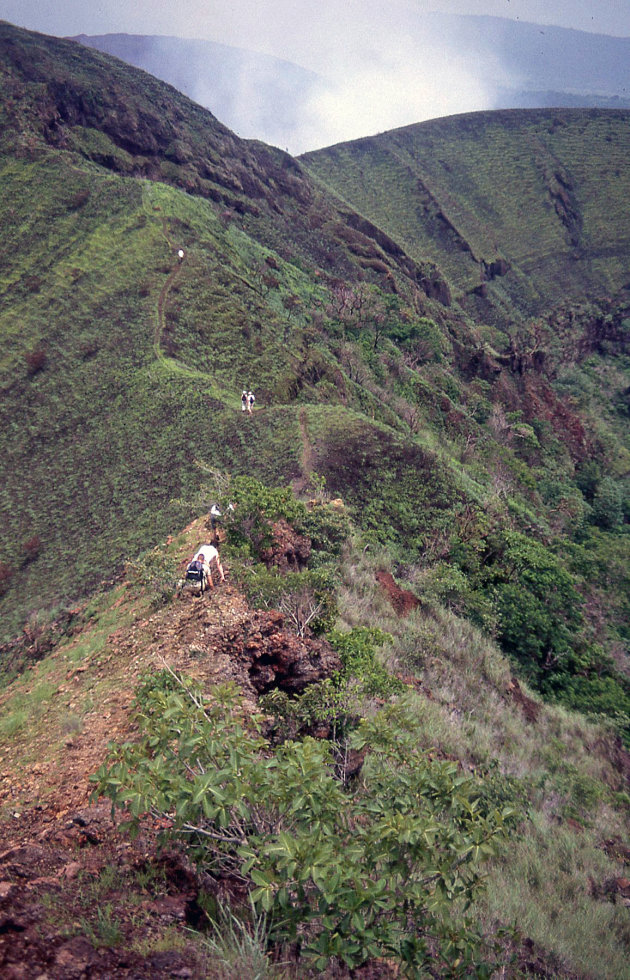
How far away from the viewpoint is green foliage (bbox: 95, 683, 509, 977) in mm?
3004

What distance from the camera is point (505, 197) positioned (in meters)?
63.7

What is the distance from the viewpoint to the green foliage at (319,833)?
300 centimetres

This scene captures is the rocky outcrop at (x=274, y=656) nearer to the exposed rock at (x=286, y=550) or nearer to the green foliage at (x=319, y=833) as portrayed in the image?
the green foliage at (x=319, y=833)

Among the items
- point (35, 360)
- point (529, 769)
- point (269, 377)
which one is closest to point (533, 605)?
point (529, 769)

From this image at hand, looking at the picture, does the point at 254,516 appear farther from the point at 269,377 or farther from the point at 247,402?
the point at 269,377

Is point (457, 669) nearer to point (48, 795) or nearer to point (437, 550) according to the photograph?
point (437, 550)

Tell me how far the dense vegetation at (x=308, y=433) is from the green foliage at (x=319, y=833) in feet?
0.12

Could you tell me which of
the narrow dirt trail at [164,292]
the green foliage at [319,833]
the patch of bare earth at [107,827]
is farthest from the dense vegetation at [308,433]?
the patch of bare earth at [107,827]

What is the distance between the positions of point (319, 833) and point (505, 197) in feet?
243

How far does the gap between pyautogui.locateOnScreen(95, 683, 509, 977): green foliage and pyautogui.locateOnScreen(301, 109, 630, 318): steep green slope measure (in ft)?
186

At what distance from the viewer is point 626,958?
5070mm

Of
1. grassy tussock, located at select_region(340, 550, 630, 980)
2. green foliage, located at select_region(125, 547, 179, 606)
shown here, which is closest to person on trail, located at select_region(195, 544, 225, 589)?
green foliage, located at select_region(125, 547, 179, 606)

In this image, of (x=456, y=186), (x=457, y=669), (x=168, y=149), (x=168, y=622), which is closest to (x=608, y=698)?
(x=457, y=669)

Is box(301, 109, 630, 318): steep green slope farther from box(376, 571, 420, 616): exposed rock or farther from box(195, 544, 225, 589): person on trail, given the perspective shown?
box(195, 544, 225, 589): person on trail
